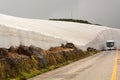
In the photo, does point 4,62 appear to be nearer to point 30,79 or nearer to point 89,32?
point 30,79

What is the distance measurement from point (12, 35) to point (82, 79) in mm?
14878

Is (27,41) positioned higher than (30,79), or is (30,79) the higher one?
(27,41)

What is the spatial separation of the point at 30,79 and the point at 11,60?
2654 mm

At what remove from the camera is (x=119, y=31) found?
129875 millimetres

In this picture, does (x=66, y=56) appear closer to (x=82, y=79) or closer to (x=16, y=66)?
(x=16, y=66)

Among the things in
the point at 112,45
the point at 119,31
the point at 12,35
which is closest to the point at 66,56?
the point at 12,35

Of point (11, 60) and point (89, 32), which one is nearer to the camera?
point (11, 60)

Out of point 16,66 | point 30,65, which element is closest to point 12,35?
point 30,65

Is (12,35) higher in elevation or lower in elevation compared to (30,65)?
higher

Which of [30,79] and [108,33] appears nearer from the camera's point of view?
[30,79]

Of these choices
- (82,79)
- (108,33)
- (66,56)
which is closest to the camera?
(82,79)

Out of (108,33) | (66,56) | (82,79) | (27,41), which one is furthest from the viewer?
(108,33)

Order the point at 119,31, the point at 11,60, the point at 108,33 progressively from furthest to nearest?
the point at 119,31 < the point at 108,33 < the point at 11,60

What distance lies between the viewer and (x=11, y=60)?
24312mm
